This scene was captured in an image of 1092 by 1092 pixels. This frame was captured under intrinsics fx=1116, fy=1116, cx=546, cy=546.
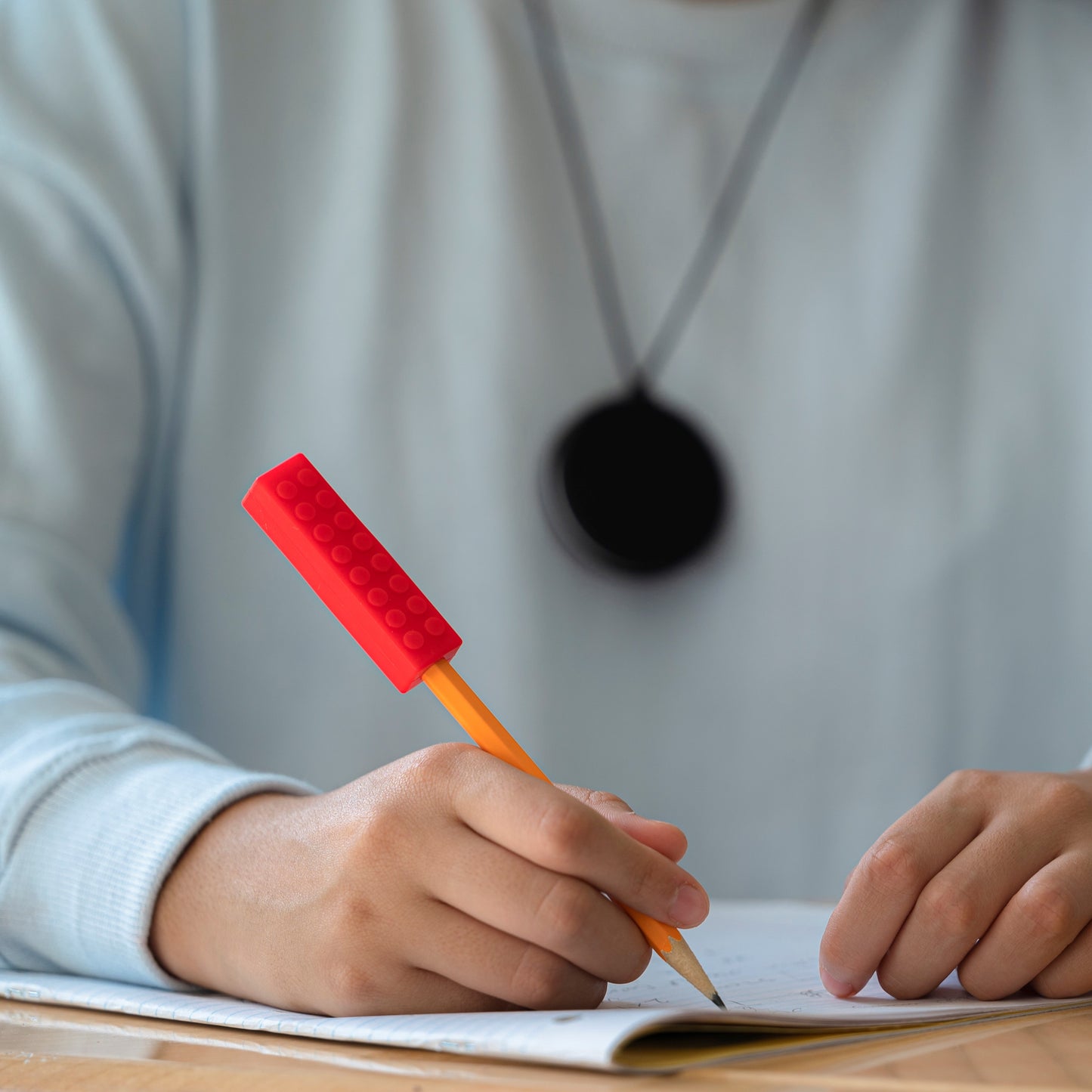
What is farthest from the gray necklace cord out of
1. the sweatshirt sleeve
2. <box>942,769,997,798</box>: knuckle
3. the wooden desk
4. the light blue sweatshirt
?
the wooden desk

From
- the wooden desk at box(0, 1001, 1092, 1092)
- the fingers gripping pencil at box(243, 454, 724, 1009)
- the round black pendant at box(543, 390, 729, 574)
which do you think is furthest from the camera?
the round black pendant at box(543, 390, 729, 574)

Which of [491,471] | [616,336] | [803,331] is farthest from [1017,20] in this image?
[491,471]

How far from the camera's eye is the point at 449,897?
Result: 0.35 metres

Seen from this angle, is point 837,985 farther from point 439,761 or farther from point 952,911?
point 439,761

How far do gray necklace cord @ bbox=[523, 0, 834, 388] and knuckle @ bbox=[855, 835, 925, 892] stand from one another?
49 centimetres

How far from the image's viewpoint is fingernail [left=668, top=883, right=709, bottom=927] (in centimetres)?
34

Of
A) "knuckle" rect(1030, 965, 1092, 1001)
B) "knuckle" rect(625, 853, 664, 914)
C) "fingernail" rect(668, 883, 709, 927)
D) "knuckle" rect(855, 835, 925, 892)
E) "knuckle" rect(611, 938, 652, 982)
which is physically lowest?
"knuckle" rect(1030, 965, 1092, 1001)

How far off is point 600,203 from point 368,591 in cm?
56

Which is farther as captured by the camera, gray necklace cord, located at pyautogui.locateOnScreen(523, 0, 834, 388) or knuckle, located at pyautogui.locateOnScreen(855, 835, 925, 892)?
gray necklace cord, located at pyautogui.locateOnScreen(523, 0, 834, 388)

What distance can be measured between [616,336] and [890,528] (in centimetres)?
25

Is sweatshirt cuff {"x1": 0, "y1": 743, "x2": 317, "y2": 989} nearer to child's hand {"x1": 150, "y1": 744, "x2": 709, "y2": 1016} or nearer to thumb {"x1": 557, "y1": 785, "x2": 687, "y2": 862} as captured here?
child's hand {"x1": 150, "y1": 744, "x2": 709, "y2": 1016}

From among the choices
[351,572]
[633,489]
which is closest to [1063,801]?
[351,572]

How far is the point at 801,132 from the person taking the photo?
0.87m

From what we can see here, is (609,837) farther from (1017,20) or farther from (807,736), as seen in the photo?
(1017,20)
